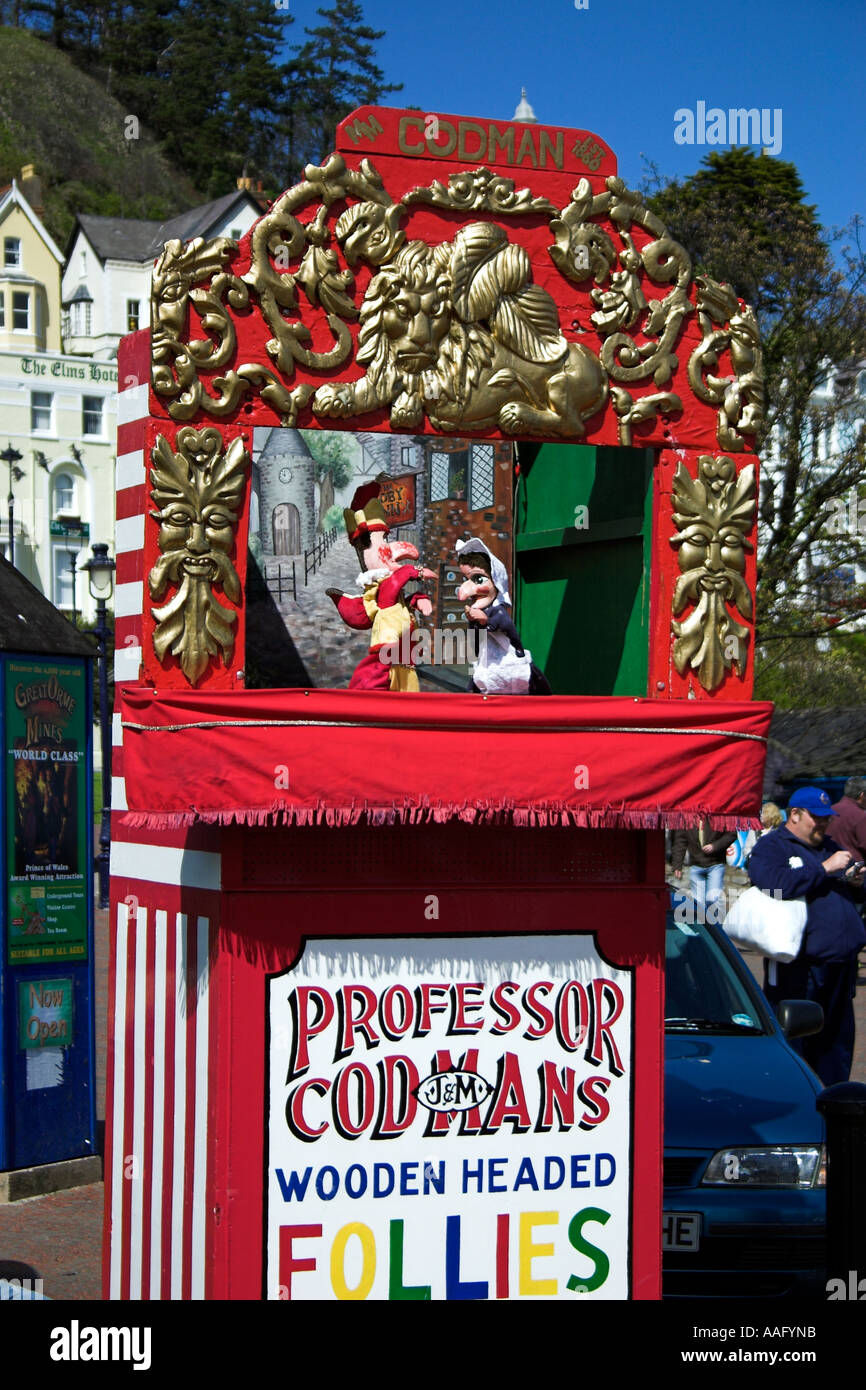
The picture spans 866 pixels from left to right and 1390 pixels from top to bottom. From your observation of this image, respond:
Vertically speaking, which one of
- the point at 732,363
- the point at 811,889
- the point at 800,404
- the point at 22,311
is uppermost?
the point at 22,311

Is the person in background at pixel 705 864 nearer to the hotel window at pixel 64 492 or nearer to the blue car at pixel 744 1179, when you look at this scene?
the blue car at pixel 744 1179

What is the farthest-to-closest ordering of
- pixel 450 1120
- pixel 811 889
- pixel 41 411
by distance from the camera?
pixel 41 411, pixel 811 889, pixel 450 1120

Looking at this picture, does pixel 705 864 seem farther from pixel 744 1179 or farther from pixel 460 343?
pixel 460 343

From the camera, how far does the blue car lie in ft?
22.5

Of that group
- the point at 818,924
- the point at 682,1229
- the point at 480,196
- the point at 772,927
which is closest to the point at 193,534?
the point at 480,196

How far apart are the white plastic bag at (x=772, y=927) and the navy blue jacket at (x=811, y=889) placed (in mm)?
106

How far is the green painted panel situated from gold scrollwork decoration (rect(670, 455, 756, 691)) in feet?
0.43

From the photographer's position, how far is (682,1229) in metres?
6.84

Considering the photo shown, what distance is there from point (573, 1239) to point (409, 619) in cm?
185

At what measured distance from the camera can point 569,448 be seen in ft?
20.0

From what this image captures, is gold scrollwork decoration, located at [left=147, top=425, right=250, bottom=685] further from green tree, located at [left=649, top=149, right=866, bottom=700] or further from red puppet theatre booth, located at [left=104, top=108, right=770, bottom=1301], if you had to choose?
green tree, located at [left=649, top=149, right=866, bottom=700]

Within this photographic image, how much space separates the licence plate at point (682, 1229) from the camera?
6844mm

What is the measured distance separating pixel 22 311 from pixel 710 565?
274ft
